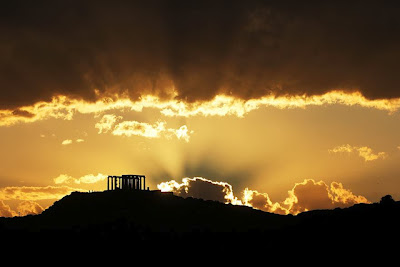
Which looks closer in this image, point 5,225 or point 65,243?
point 65,243

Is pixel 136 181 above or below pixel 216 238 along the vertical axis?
above

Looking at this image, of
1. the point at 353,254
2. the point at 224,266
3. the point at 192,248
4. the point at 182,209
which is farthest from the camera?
the point at 182,209

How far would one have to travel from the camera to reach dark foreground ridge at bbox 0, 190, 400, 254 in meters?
70.1

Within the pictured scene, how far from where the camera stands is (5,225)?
88688 millimetres

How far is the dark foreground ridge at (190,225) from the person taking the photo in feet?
230

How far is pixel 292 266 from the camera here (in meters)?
65.8

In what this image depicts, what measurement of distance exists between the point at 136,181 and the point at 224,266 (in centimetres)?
2622

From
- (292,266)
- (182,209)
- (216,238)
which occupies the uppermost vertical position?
(182,209)

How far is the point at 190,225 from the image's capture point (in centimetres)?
8331

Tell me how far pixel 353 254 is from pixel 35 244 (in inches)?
1578

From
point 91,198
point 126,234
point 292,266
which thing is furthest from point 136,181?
point 292,266

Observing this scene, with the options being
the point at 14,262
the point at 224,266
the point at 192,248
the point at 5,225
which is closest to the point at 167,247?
the point at 192,248

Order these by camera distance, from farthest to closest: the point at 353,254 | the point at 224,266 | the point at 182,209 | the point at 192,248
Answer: the point at 182,209
the point at 192,248
the point at 224,266
the point at 353,254

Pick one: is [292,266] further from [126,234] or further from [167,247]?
[126,234]
